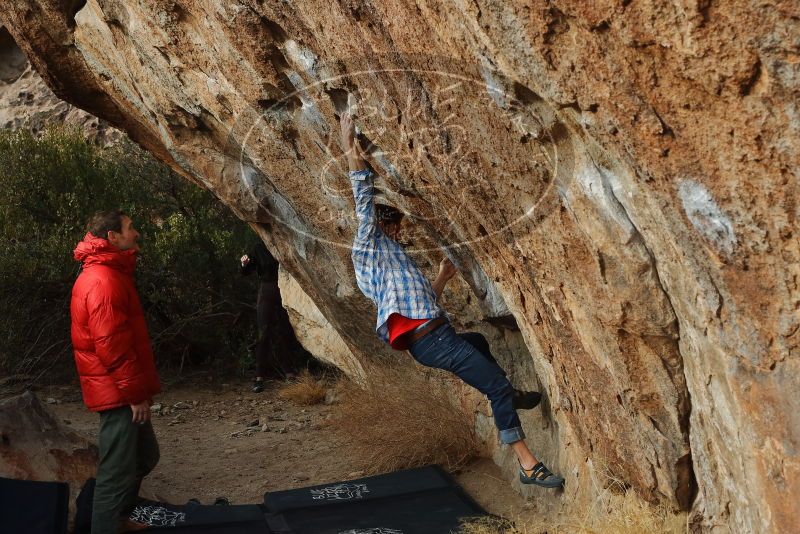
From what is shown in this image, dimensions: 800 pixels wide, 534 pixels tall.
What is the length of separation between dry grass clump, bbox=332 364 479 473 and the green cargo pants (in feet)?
6.56

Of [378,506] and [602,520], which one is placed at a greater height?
[602,520]

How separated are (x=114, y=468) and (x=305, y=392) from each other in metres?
4.13

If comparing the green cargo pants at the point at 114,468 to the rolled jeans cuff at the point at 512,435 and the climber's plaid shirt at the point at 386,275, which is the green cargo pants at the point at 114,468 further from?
the rolled jeans cuff at the point at 512,435

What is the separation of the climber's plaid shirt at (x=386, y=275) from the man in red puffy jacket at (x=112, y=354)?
3.84 ft

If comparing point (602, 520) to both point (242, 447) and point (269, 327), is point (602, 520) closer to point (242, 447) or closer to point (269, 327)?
point (242, 447)

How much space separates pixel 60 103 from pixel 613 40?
39.8ft

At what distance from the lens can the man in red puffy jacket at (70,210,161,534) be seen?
4371 millimetres

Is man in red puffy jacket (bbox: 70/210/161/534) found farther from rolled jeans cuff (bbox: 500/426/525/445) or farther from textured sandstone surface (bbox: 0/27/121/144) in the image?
textured sandstone surface (bbox: 0/27/121/144)

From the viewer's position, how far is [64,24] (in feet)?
20.7

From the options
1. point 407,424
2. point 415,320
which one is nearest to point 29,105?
point 407,424

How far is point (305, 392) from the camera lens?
8.59m

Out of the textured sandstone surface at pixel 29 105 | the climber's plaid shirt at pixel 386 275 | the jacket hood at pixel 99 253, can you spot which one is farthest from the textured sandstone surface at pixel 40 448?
the textured sandstone surface at pixel 29 105

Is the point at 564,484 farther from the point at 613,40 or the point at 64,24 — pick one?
the point at 64,24

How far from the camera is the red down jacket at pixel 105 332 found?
4355 mm
